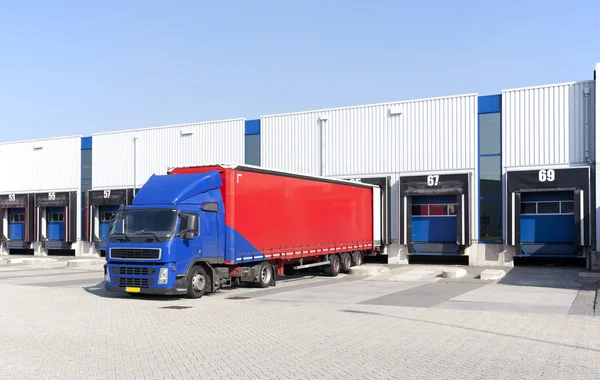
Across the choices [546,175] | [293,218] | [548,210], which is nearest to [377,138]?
[546,175]

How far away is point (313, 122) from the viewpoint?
35.4 metres

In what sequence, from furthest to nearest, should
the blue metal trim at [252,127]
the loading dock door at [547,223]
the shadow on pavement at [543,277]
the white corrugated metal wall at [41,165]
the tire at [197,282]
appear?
the white corrugated metal wall at [41,165], the blue metal trim at [252,127], the loading dock door at [547,223], the shadow on pavement at [543,277], the tire at [197,282]

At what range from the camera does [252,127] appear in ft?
123

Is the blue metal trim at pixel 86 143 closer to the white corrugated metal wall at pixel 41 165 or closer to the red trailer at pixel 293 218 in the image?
the white corrugated metal wall at pixel 41 165

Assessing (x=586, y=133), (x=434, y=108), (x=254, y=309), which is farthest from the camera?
(x=434, y=108)

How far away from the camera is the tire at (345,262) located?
1027 inches

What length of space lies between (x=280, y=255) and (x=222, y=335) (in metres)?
9.44

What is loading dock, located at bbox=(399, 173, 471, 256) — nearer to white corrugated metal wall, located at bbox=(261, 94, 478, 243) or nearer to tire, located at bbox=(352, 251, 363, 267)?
white corrugated metal wall, located at bbox=(261, 94, 478, 243)

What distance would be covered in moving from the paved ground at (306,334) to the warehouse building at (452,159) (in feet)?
30.8

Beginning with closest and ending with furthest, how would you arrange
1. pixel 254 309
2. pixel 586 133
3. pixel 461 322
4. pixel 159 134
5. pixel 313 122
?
1. pixel 461 322
2. pixel 254 309
3. pixel 586 133
4. pixel 313 122
5. pixel 159 134

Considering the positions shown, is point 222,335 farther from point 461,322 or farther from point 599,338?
point 599,338

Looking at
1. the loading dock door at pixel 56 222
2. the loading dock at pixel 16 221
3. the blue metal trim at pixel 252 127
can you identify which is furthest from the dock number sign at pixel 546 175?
the loading dock at pixel 16 221

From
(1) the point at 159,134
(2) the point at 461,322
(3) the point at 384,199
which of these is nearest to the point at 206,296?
(2) the point at 461,322

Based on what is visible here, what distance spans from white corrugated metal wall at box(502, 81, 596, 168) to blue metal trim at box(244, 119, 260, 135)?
14.3 meters
